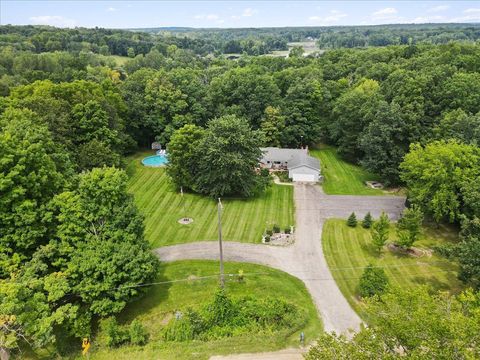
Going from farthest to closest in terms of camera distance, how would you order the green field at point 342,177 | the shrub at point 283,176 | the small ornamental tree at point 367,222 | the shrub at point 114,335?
the shrub at point 283,176, the green field at point 342,177, the small ornamental tree at point 367,222, the shrub at point 114,335

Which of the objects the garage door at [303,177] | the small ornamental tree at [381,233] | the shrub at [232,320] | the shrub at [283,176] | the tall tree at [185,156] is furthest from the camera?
the shrub at [283,176]

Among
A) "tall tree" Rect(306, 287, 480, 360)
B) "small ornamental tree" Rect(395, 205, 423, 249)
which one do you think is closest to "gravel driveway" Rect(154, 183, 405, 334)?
"small ornamental tree" Rect(395, 205, 423, 249)

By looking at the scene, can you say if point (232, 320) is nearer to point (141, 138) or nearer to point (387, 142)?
Result: point (387, 142)

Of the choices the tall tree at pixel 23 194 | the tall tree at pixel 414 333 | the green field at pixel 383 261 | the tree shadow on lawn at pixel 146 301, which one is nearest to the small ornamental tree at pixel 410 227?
the green field at pixel 383 261

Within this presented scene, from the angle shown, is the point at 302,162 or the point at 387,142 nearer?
the point at 387,142

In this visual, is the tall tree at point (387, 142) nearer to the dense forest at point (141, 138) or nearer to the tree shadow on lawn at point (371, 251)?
the dense forest at point (141, 138)

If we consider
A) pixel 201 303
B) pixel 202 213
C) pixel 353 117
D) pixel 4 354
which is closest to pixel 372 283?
pixel 201 303
